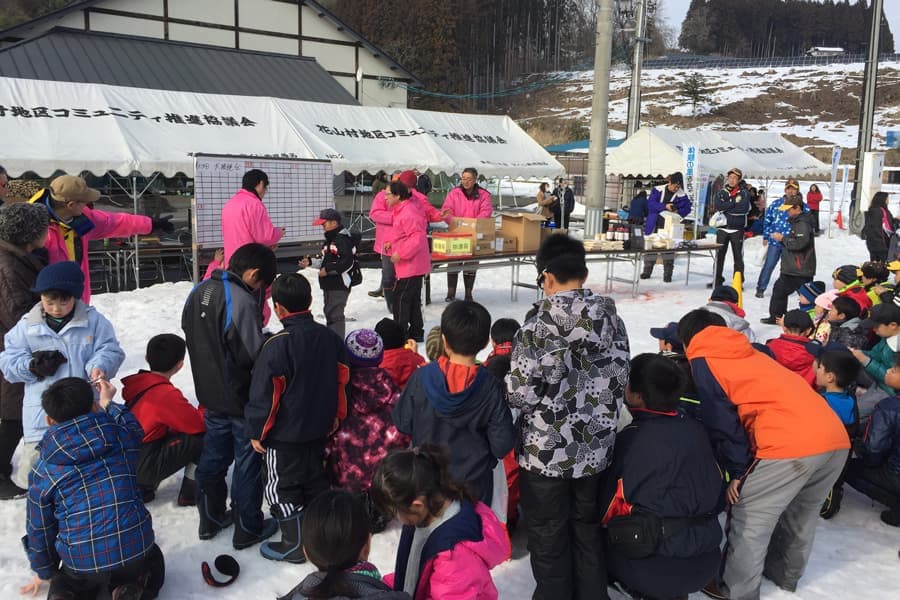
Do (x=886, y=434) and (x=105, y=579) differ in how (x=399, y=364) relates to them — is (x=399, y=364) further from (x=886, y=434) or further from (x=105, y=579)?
(x=886, y=434)

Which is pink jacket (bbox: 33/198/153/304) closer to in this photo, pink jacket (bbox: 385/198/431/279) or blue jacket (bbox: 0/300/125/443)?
blue jacket (bbox: 0/300/125/443)

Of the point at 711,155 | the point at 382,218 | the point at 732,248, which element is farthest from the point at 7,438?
the point at 711,155

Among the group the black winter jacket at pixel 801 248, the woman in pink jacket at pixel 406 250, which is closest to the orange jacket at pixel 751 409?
the woman in pink jacket at pixel 406 250

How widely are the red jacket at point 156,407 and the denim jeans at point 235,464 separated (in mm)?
241

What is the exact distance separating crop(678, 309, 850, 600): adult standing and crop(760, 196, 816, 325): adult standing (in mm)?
5859

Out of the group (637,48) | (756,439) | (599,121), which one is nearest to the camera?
(756,439)

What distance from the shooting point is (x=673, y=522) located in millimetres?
2803

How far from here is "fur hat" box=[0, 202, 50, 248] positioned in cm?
382

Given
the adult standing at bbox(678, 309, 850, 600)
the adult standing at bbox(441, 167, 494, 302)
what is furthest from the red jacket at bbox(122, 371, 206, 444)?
the adult standing at bbox(441, 167, 494, 302)

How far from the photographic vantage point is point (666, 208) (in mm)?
12547

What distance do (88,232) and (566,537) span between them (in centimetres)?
364

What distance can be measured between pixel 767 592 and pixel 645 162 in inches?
652

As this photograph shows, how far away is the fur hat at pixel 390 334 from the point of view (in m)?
4.11

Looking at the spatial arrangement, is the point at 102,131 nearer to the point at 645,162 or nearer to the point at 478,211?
the point at 478,211
